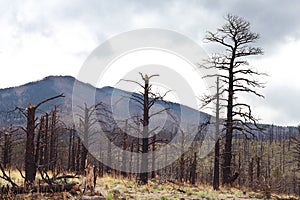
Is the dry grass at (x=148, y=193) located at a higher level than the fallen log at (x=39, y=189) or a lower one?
lower

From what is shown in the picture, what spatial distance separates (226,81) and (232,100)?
50.1 inches

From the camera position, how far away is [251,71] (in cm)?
2259

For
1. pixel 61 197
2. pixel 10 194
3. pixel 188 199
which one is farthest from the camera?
pixel 188 199

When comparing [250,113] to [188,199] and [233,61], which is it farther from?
[188,199]

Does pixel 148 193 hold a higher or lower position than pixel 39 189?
lower

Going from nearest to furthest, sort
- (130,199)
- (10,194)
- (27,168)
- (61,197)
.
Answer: (10,194) < (61,197) < (130,199) < (27,168)

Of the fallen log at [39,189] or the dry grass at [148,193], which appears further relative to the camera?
the dry grass at [148,193]

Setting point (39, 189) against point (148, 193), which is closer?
point (39, 189)

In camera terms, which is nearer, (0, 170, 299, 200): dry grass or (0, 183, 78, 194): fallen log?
(0, 183, 78, 194): fallen log

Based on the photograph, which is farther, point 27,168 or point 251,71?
point 251,71

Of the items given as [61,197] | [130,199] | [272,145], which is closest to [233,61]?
[130,199]

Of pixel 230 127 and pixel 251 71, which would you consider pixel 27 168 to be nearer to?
pixel 230 127

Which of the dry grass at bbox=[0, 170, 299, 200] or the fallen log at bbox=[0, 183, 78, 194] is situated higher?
the fallen log at bbox=[0, 183, 78, 194]

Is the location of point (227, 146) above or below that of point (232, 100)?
below
